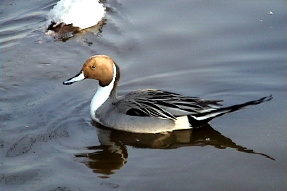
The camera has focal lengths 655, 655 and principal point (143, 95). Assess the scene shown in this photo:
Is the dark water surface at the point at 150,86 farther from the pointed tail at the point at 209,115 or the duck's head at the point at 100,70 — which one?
the duck's head at the point at 100,70

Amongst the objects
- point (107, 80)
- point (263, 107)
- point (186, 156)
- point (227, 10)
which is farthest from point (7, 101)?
point (227, 10)

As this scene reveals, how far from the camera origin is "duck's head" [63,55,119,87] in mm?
7078

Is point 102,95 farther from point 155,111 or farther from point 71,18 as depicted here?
point 71,18

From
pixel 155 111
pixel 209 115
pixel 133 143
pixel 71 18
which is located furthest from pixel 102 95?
pixel 71 18

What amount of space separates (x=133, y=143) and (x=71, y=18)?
340 centimetres

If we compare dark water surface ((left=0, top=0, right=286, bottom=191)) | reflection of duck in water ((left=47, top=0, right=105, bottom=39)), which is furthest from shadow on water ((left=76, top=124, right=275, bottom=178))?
reflection of duck in water ((left=47, top=0, right=105, bottom=39))

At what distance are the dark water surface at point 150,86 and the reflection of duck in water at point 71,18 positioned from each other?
18cm

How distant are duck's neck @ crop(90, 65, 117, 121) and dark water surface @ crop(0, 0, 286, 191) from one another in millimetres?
177

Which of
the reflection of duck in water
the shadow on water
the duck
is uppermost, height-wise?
the reflection of duck in water

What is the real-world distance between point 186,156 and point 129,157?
54 cm

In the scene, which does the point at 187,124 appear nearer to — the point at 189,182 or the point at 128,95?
the point at 128,95

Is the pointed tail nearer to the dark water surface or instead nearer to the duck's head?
the dark water surface

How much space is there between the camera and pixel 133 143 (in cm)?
655

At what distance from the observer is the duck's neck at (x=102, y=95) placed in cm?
702
